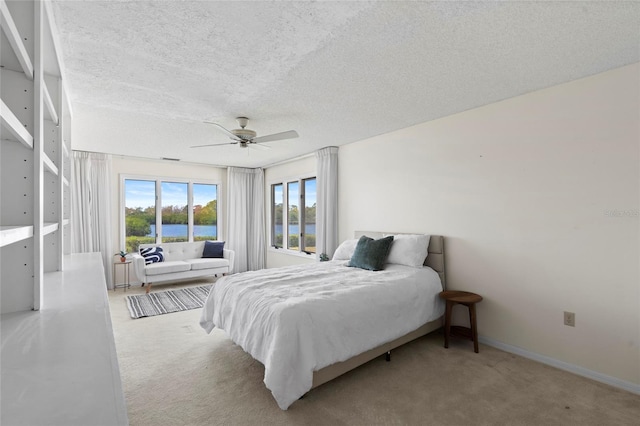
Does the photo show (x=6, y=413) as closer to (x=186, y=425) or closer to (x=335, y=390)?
(x=186, y=425)

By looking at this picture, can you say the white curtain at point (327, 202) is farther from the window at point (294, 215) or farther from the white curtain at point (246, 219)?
the white curtain at point (246, 219)

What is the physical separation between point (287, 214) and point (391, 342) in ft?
13.5

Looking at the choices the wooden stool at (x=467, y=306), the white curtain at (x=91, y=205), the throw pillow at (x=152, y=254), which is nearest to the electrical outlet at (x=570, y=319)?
the wooden stool at (x=467, y=306)

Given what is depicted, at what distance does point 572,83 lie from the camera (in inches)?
104

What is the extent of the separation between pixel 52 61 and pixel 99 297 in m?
1.62

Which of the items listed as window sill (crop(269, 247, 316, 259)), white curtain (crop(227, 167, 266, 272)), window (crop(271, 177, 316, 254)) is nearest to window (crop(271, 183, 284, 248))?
window (crop(271, 177, 316, 254))

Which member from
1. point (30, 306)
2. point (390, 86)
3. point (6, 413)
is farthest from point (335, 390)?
point (390, 86)

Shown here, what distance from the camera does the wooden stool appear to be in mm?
2979

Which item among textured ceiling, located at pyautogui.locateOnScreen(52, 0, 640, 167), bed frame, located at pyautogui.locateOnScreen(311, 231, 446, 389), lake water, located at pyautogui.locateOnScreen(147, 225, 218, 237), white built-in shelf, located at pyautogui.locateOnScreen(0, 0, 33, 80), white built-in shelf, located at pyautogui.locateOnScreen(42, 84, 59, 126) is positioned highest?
textured ceiling, located at pyautogui.locateOnScreen(52, 0, 640, 167)

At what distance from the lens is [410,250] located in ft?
11.6

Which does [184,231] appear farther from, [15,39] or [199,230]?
[15,39]

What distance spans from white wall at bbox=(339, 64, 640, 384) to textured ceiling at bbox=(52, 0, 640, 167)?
0.26m

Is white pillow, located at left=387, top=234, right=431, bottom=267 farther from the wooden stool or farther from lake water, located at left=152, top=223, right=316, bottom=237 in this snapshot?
lake water, located at left=152, top=223, right=316, bottom=237

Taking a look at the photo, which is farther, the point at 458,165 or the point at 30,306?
the point at 458,165
